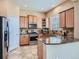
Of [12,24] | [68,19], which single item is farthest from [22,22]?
[68,19]

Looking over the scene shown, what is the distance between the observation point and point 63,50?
3.49 meters

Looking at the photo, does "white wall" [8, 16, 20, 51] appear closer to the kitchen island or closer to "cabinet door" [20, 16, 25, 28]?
"cabinet door" [20, 16, 25, 28]

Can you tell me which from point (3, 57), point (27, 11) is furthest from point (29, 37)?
point (3, 57)

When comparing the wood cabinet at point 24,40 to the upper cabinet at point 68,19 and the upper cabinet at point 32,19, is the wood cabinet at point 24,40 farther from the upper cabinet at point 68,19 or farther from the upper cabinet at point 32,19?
the upper cabinet at point 68,19

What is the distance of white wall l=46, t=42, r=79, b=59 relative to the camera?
10.9ft

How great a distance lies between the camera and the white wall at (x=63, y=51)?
131 inches

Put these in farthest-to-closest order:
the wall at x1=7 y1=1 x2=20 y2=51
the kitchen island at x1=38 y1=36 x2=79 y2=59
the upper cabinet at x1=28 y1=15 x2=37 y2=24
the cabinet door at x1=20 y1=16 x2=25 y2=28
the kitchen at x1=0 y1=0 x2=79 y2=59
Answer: the upper cabinet at x1=28 y1=15 x2=37 y2=24
the cabinet door at x1=20 y1=16 x2=25 y2=28
the wall at x1=7 y1=1 x2=20 y2=51
the kitchen at x1=0 y1=0 x2=79 y2=59
the kitchen island at x1=38 y1=36 x2=79 y2=59

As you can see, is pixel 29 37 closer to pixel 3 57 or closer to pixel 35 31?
pixel 35 31

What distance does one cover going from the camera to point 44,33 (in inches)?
349

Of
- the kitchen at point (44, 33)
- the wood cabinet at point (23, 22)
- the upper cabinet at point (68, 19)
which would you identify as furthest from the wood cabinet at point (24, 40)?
the upper cabinet at point (68, 19)

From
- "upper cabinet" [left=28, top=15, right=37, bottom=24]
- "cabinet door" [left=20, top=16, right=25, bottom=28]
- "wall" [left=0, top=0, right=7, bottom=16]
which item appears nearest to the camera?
"wall" [left=0, top=0, right=7, bottom=16]

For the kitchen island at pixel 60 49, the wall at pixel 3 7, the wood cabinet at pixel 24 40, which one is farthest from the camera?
the wood cabinet at pixel 24 40

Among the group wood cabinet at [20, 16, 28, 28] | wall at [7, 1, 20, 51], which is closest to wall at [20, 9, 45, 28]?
wood cabinet at [20, 16, 28, 28]

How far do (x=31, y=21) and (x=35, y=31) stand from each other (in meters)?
1.01
